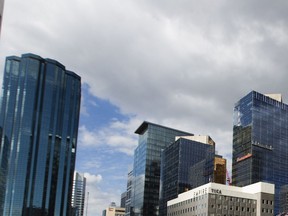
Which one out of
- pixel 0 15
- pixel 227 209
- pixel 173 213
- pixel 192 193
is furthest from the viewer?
pixel 173 213

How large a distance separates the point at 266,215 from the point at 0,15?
152139mm

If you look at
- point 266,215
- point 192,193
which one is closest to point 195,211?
point 192,193

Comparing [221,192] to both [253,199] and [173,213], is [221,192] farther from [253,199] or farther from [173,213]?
[173,213]

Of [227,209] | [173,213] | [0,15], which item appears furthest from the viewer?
[173,213]

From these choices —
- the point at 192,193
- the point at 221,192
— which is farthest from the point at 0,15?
the point at 192,193

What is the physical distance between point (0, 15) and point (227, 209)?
14644 cm

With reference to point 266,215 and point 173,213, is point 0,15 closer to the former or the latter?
point 266,215

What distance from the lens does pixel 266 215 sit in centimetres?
16462

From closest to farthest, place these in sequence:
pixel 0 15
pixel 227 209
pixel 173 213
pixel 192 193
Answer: pixel 0 15, pixel 227 209, pixel 192 193, pixel 173 213

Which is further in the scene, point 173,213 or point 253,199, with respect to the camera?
point 173,213

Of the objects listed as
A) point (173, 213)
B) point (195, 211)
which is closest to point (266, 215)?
point (195, 211)

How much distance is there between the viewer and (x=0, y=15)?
25312 mm

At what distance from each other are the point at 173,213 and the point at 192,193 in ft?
69.0

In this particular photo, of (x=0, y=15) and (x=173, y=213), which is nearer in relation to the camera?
(x=0, y=15)
